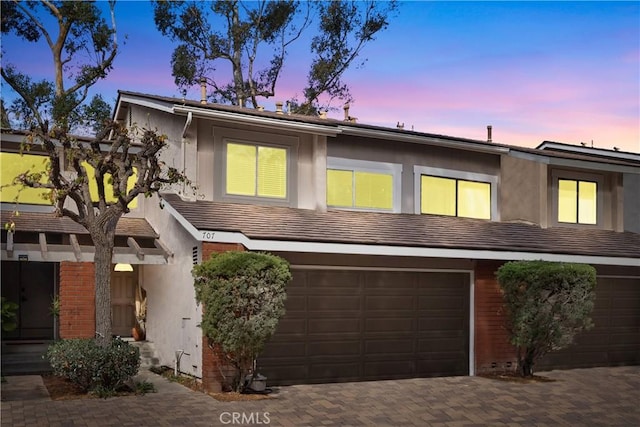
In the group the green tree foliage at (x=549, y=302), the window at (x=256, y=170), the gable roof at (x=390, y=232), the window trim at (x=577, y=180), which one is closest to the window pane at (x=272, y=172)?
the window at (x=256, y=170)

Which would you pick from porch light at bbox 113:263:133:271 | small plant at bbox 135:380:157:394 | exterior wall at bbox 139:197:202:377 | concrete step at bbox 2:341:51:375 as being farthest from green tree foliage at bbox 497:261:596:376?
concrete step at bbox 2:341:51:375

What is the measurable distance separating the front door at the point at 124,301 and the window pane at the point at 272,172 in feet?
16.0

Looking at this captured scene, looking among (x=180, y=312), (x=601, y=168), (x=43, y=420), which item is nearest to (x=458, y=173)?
(x=601, y=168)

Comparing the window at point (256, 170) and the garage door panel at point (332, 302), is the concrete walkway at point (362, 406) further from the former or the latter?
the window at point (256, 170)

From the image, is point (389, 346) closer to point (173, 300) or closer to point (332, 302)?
point (332, 302)

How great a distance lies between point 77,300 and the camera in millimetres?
16906

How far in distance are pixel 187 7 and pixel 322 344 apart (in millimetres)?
22443

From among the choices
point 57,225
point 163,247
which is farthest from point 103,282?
point 57,225

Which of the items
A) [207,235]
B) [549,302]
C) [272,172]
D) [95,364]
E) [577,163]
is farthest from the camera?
[577,163]

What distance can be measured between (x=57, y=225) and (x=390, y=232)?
306 inches

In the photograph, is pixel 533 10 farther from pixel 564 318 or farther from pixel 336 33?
pixel 336 33

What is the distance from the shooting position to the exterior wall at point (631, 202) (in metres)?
22.4

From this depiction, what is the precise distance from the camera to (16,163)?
60.8 feet

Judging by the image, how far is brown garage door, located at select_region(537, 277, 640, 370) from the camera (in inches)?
773
